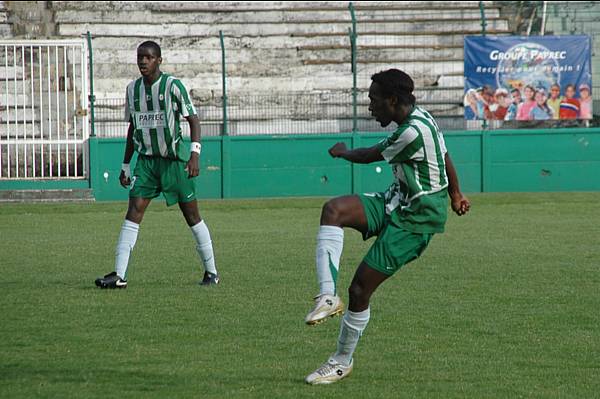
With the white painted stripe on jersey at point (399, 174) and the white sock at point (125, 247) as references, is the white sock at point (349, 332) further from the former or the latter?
the white sock at point (125, 247)

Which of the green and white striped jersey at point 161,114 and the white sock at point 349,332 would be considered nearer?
the white sock at point 349,332

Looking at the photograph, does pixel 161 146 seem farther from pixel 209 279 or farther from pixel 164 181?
pixel 209 279

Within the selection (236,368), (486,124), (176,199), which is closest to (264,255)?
(176,199)

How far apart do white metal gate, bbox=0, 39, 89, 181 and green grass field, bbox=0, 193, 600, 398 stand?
6996mm

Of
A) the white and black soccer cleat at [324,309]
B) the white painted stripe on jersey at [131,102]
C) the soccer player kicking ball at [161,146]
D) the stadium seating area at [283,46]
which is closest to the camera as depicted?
the white and black soccer cleat at [324,309]

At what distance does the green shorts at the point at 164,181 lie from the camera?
33.9ft

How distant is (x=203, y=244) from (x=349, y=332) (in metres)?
4.07

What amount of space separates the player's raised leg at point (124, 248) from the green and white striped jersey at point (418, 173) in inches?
156

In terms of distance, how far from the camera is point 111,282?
10008mm

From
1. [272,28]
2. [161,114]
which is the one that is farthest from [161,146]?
[272,28]

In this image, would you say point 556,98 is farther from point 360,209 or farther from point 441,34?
point 360,209

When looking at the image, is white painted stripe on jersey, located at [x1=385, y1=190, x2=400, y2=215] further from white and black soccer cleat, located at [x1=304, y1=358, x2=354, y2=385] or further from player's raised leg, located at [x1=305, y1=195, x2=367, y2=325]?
white and black soccer cleat, located at [x1=304, y1=358, x2=354, y2=385]

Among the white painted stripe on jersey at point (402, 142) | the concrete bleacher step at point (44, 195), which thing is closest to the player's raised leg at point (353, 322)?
the white painted stripe on jersey at point (402, 142)

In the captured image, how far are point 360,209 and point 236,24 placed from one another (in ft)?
71.4
